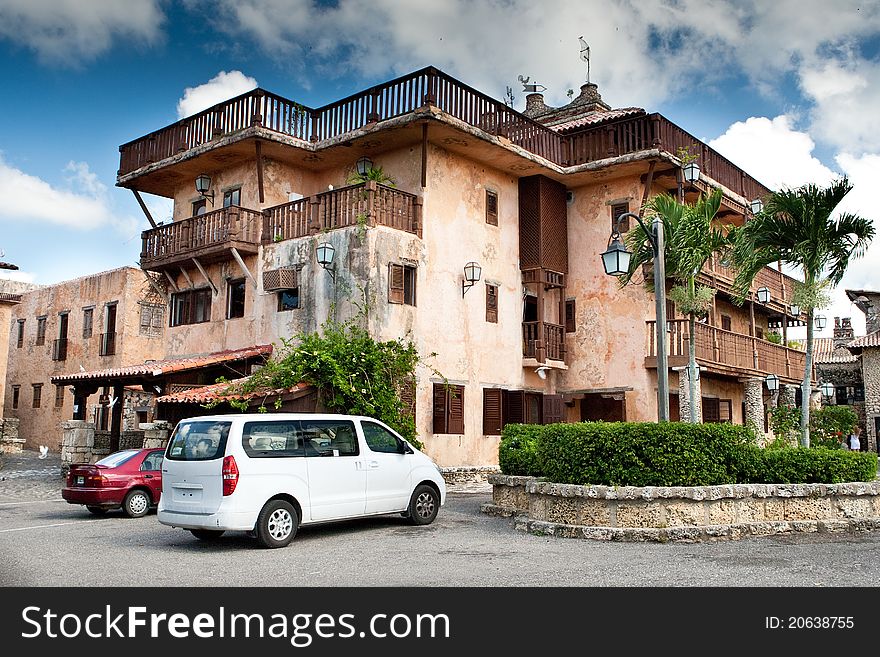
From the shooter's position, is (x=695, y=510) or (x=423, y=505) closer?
(x=695, y=510)

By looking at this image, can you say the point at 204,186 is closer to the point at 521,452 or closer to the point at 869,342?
the point at 521,452

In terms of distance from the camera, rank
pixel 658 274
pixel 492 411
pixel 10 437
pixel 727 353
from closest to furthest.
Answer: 1. pixel 658 274
2. pixel 492 411
3. pixel 727 353
4. pixel 10 437

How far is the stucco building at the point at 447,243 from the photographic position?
68.7 feet

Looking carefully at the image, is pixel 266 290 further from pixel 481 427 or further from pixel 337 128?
pixel 481 427

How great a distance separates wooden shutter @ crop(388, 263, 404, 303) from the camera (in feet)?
66.9

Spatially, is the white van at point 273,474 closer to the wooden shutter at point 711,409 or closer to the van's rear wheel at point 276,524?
the van's rear wheel at point 276,524

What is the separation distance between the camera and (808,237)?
1588cm

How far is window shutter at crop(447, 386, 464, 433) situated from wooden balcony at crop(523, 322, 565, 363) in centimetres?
285

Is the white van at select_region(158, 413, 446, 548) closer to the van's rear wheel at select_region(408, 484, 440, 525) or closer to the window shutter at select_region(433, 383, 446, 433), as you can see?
the van's rear wheel at select_region(408, 484, 440, 525)

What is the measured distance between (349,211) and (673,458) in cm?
1141

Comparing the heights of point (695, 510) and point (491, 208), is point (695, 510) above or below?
below

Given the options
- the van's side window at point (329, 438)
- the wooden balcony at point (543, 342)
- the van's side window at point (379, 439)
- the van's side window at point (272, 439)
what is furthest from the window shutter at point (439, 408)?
the van's side window at point (272, 439)

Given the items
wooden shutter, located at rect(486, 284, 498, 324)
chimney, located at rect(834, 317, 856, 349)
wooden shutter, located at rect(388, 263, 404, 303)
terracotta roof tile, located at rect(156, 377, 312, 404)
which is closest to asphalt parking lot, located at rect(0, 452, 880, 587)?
terracotta roof tile, located at rect(156, 377, 312, 404)

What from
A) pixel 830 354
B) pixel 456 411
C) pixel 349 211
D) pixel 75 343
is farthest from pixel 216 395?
pixel 830 354
